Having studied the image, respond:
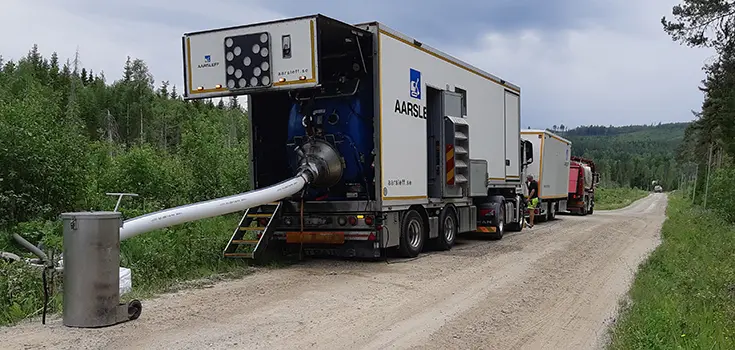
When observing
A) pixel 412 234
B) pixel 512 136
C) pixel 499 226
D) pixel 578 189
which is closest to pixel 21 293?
pixel 412 234

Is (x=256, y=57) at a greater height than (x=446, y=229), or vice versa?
(x=256, y=57)

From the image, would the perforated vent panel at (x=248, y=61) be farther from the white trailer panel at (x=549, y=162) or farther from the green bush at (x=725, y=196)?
the green bush at (x=725, y=196)

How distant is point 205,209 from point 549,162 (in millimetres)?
18329

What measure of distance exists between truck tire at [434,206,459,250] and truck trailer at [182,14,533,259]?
0.03m

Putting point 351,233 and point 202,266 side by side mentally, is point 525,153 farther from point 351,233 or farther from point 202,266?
point 202,266

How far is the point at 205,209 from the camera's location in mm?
8891

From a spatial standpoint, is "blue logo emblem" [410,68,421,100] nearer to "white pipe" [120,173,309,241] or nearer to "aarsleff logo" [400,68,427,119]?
"aarsleff logo" [400,68,427,119]

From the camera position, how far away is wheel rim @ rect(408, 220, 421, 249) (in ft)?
40.4

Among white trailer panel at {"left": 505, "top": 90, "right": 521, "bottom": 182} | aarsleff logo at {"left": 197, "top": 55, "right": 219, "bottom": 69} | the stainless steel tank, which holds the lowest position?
the stainless steel tank

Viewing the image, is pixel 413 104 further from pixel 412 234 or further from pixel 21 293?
pixel 21 293

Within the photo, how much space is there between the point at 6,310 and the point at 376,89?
6.24 m

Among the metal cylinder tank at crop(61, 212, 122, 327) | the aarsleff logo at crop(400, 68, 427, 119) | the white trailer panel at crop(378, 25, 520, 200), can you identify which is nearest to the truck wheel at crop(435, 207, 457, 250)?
the white trailer panel at crop(378, 25, 520, 200)

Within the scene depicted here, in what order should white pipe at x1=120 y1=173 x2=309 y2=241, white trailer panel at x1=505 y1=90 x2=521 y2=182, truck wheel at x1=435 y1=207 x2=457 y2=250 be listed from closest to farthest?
1. white pipe at x1=120 y1=173 x2=309 y2=241
2. truck wheel at x1=435 y1=207 x2=457 y2=250
3. white trailer panel at x1=505 y1=90 x2=521 y2=182

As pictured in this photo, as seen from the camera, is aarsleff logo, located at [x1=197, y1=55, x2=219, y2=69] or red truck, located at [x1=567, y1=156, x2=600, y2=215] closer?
aarsleff logo, located at [x1=197, y1=55, x2=219, y2=69]
